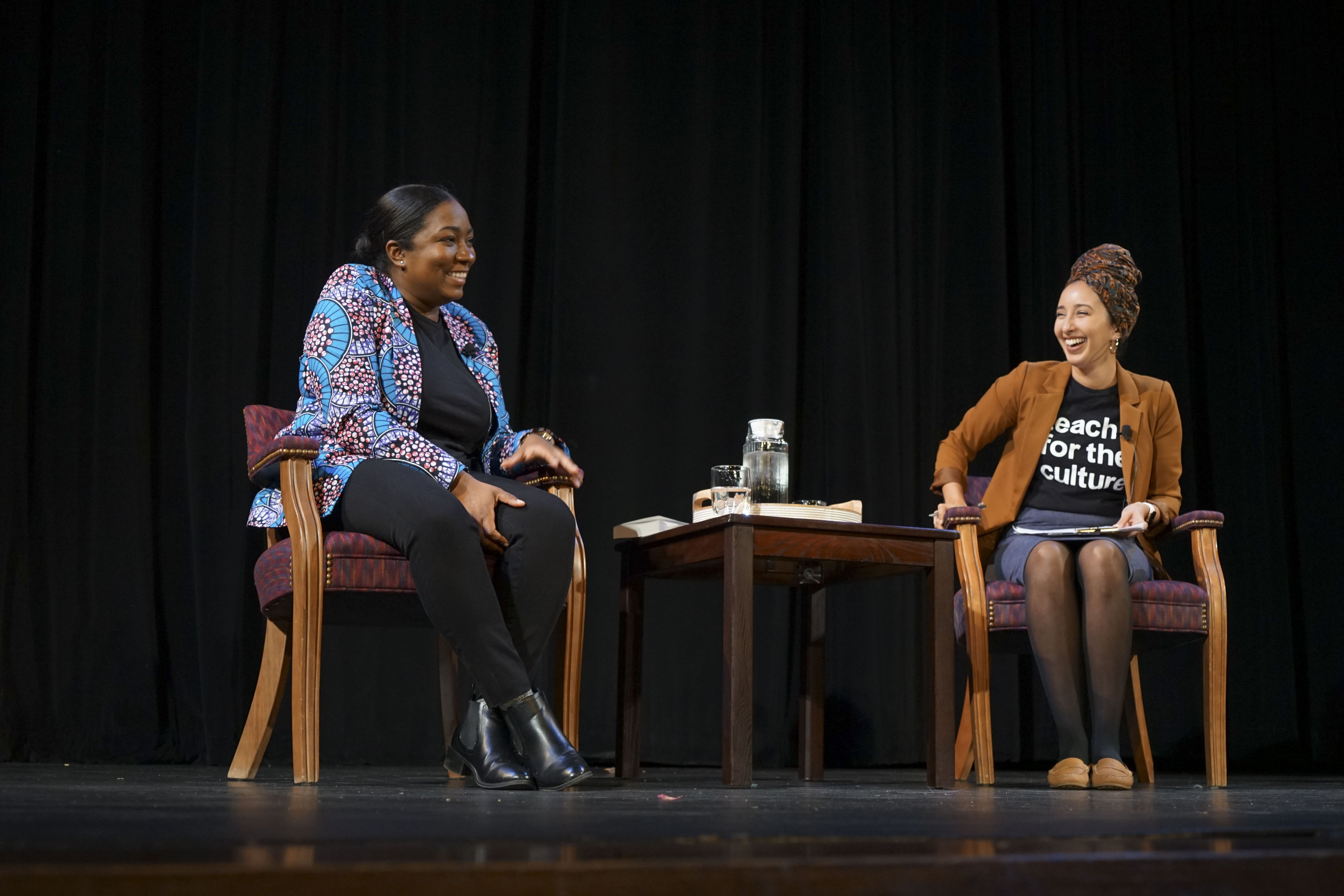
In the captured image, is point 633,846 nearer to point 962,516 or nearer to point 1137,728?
point 962,516

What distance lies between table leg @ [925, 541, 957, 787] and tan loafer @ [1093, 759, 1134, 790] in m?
0.26

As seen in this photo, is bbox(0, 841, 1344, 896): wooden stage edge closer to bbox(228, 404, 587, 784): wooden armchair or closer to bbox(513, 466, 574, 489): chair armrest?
bbox(228, 404, 587, 784): wooden armchair

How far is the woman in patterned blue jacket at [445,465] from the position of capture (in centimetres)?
189

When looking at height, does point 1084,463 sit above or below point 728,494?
above

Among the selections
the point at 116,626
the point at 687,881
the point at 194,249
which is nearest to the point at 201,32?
the point at 194,249

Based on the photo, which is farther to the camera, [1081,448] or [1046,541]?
[1081,448]

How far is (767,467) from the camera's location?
7.61 ft

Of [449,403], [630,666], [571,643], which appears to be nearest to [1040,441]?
[630,666]

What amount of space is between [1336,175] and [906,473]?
1869mm

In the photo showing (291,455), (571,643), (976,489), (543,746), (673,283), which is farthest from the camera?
(673,283)

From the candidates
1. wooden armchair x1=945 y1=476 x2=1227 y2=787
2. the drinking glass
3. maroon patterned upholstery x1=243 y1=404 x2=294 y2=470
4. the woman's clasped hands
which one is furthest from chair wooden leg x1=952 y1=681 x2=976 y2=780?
maroon patterned upholstery x1=243 y1=404 x2=294 y2=470

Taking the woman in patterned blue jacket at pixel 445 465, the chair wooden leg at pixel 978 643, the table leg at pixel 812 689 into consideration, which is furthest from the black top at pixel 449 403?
the chair wooden leg at pixel 978 643

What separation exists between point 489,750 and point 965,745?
Answer: 4.37 ft

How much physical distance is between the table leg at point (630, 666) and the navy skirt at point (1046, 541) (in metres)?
0.79
